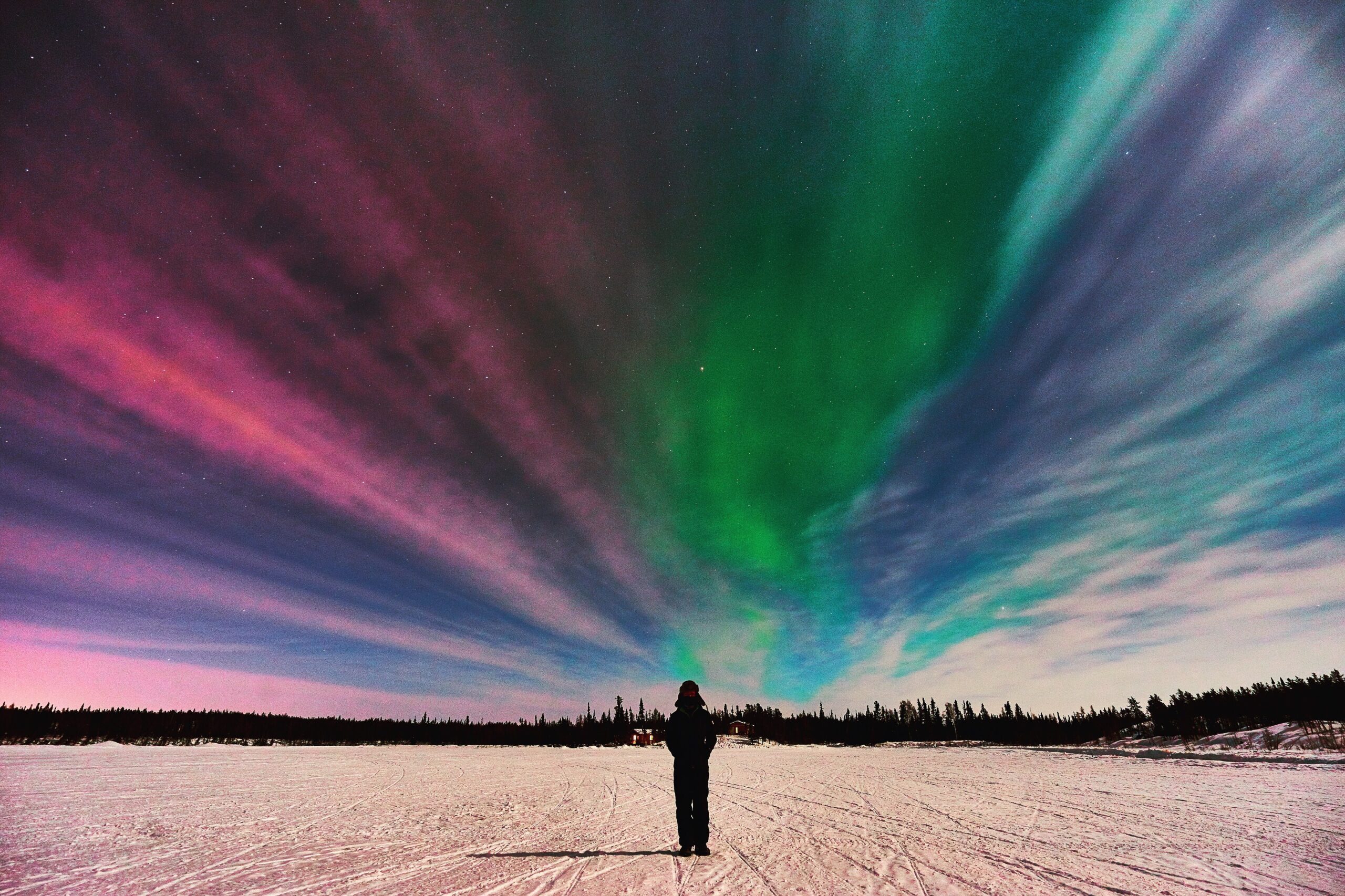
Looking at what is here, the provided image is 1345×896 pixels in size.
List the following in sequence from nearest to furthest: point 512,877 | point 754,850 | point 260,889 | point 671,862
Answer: point 260,889 → point 512,877 → point 671,862 → point 754,850

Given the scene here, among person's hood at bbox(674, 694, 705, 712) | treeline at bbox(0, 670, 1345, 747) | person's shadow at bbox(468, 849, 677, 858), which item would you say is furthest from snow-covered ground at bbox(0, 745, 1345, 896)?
treeline at bbox(0, 670, 1345, 747)

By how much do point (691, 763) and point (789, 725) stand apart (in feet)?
608

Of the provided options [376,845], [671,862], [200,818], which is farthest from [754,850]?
[200,818]

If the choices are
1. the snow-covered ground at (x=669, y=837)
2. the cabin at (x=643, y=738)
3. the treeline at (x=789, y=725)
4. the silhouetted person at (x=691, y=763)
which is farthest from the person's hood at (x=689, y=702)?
the cabin at (x=643, y=738)

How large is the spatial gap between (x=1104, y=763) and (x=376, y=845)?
33.2 m

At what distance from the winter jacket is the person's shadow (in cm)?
123

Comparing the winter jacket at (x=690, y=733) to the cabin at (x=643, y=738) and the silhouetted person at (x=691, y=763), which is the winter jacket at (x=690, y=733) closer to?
the silhouetted person at (x=691, y=763)

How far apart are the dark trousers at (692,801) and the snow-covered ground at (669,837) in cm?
35

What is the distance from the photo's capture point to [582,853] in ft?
26.0

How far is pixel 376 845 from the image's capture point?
27.8 ft

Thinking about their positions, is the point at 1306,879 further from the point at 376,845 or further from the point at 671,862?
the point at 376,845

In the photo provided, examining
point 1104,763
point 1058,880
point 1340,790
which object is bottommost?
point 1104,763

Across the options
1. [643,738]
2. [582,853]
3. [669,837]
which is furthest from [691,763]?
[643,738]

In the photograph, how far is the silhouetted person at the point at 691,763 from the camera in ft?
25.6
